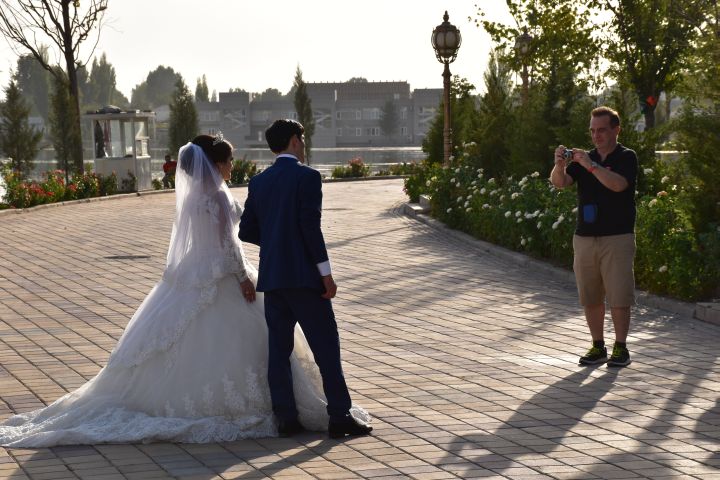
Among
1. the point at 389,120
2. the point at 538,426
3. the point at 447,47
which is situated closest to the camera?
the point at 538,426

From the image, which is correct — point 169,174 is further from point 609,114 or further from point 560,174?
point 609,114

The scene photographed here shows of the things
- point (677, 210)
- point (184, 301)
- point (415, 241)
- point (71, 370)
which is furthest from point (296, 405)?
point (415, 241)

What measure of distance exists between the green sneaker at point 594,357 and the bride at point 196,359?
2255 millimetres

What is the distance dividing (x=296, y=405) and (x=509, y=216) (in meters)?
8.87

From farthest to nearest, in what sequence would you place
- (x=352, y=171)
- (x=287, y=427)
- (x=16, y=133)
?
(x=16, y=133)
(x=352, y=171)
(x=287, y=427)

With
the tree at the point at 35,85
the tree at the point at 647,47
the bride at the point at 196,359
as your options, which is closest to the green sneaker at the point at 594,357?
→ the bride at the point at 196,359

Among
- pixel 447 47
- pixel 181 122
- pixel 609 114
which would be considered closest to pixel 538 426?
pixel 609 114

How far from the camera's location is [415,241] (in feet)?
56.4

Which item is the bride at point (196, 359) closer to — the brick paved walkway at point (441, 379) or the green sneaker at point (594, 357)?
the brick paved walkway at point (441, 379)

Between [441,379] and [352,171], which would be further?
[352,171]

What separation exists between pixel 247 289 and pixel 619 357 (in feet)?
9.50

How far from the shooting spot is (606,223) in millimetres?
7840

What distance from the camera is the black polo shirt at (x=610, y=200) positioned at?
25.5ft

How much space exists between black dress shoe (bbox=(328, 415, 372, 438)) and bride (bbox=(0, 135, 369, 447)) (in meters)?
0.17
